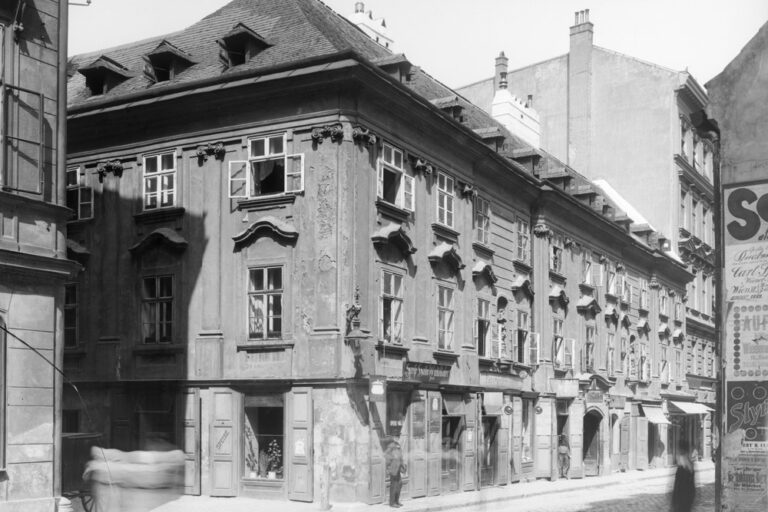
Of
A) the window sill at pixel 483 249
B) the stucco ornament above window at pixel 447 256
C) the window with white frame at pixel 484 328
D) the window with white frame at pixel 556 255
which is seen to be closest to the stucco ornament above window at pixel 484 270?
the window sill at pixel 483 249

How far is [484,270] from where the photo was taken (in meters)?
29.6

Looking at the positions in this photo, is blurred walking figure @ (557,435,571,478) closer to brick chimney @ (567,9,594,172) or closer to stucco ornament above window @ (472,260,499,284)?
stucco ornament above window @ (472,260,499,284)

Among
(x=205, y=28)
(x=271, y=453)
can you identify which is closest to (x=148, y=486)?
(x=271, y=453)

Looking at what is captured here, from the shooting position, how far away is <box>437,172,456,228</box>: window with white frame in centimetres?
2730

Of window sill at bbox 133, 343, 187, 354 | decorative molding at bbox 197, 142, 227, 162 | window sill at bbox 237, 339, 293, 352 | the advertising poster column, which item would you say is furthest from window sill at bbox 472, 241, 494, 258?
the advertising poster column

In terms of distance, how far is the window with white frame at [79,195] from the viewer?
2656 centimetres

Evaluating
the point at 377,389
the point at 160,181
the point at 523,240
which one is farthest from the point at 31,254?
the point at 523,240

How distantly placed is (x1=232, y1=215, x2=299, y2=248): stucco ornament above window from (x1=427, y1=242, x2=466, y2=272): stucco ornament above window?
441 centimetres

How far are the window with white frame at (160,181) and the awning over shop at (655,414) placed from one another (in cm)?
2625

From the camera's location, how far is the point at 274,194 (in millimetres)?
23766

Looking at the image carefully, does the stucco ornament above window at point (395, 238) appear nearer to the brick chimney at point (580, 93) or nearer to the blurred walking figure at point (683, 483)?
the blurred walking figure at point (683, 483)

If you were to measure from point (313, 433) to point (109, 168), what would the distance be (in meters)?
8.81

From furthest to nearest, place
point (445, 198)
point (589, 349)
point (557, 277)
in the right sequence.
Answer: point (589, 349), point (557, 277), point (445, 198)

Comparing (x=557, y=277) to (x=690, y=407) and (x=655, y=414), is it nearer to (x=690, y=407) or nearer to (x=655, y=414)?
(x=655, y=414)
